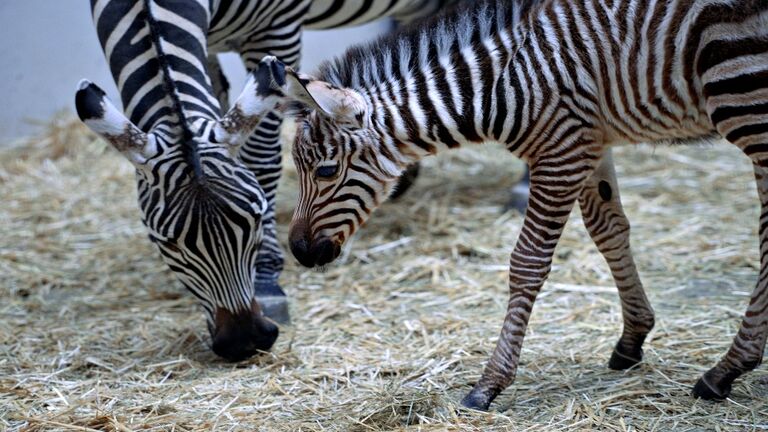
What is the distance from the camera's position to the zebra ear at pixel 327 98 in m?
4.62

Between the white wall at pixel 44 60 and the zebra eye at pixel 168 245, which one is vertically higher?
the white wall at pixel 44 60

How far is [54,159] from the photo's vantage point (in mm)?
11031

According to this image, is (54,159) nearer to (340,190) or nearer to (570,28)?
(340,190)

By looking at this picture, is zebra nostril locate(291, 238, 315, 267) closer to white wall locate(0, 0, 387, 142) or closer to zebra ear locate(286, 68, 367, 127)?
zebra ear locate(286, 68, 367, 127)

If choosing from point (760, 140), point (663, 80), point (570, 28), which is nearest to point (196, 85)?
point (570, 28)

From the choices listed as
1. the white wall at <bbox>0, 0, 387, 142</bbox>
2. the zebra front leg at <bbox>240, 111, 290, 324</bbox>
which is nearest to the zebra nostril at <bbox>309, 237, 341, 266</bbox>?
the zebra front leg at <bbox>240, 111, 290, 324</bbox>

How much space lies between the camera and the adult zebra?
5207mm

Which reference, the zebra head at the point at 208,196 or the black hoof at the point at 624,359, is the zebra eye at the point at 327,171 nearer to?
the zebra head at the point at 208,196

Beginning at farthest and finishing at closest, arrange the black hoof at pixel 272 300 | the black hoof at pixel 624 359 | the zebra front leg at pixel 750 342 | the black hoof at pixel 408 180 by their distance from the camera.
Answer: the black hoof at pixel 408 180 → the black hoof at pixel 272 300 → the black hoof at pixel 624 359 → the zebra front leg at pixel 750 342

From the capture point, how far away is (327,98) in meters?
4.66

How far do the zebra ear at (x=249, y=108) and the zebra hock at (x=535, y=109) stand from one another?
51 centimetres

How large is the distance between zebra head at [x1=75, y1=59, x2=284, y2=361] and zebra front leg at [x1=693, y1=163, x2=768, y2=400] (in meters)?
2.84

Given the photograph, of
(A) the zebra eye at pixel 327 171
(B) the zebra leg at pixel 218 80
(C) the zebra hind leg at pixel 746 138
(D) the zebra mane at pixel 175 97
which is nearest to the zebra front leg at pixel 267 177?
(B) the zebra leg at pixel 218 80

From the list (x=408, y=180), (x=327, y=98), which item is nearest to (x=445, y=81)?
(x=327, y=98)
